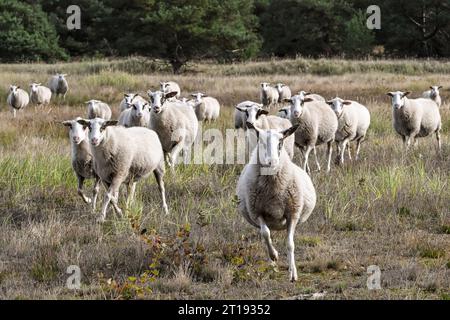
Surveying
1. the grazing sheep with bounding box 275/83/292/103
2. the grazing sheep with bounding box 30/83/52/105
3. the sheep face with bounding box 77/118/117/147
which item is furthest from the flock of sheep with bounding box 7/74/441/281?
the grazing sheep with bounding box 30/83/52/105

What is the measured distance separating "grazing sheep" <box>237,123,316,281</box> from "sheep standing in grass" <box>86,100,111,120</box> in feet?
29.7

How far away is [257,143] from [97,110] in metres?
9.19

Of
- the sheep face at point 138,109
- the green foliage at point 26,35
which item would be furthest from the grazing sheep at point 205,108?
the green foliage at point 26,35

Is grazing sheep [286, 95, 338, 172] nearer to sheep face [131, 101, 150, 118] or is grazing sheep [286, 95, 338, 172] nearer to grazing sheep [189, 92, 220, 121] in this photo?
sheep face [131, 101, 150, 118]

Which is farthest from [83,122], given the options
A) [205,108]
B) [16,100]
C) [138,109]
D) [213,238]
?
[16,100]

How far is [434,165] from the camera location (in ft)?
35.0

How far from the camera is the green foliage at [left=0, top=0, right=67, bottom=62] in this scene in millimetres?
42719

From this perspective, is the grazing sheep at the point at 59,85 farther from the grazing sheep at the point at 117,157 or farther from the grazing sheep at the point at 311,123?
the grazing sheep at the point at 117,157

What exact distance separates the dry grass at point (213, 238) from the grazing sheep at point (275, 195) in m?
0.36

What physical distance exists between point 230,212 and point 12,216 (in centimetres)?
264

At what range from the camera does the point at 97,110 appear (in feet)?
49.9

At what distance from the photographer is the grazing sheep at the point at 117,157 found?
7.95 meters

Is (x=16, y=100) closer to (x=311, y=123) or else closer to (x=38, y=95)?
(x=38, y=95)

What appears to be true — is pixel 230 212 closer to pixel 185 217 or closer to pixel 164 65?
pixel 185 217
